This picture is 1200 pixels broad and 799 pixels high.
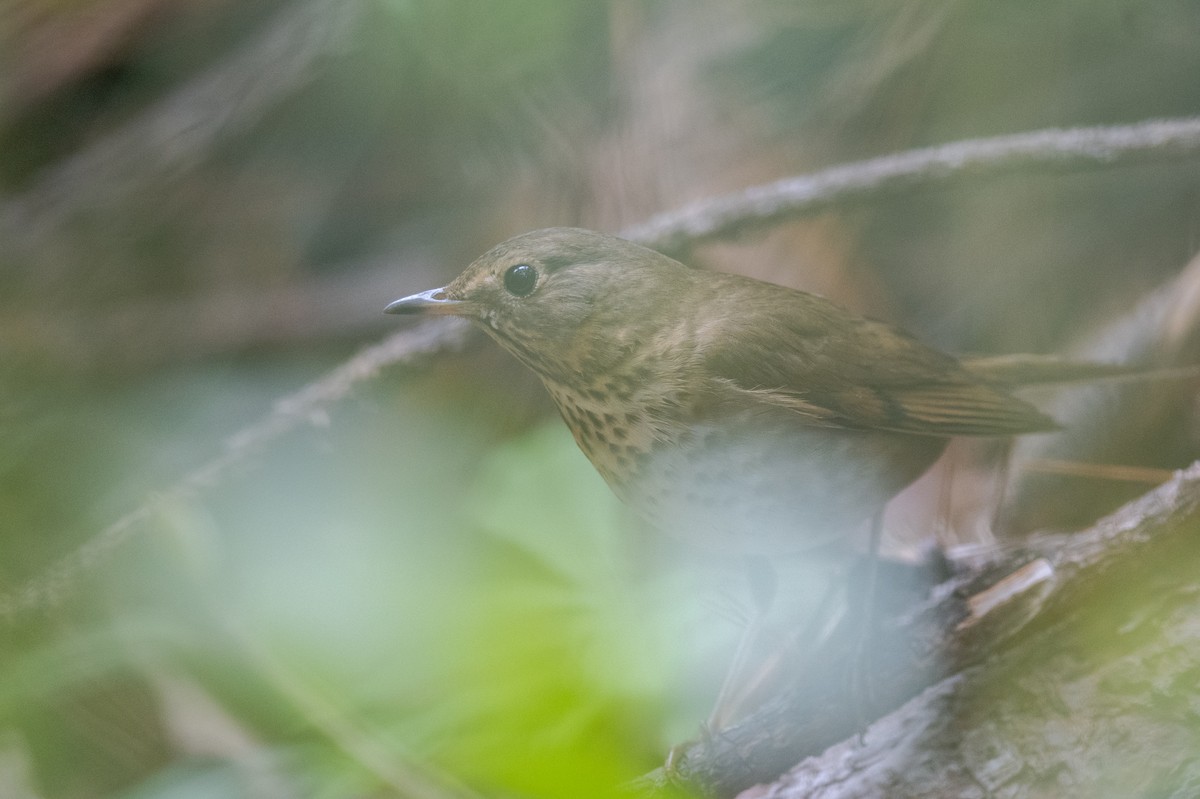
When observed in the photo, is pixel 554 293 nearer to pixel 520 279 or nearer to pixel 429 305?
pixel 520 279

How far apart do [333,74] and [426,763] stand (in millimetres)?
1619

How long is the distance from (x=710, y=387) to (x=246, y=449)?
92 cm

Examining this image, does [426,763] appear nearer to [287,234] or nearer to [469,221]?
[469,221]

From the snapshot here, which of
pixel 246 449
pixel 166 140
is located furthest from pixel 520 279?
pixel 166 140

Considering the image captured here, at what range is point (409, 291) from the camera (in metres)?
1.95

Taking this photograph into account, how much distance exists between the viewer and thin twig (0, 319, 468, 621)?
5.37 feet

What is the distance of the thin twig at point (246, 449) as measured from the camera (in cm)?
164

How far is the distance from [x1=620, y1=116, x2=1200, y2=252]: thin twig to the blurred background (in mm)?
39

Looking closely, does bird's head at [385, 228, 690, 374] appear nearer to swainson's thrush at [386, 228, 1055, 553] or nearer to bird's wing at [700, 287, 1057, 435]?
swainson's thrush at [386, 228, 1055, 553]

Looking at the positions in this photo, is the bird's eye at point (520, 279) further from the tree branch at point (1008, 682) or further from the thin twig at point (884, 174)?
the tree branch at point (1008, 682)

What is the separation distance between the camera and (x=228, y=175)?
2307 mm

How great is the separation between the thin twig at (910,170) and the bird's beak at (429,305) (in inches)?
15.8

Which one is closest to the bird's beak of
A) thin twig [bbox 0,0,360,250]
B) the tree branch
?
Answer: the tree branch

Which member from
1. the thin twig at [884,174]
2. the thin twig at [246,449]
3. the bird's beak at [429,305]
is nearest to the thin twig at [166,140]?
the thin twig at [246,449]
